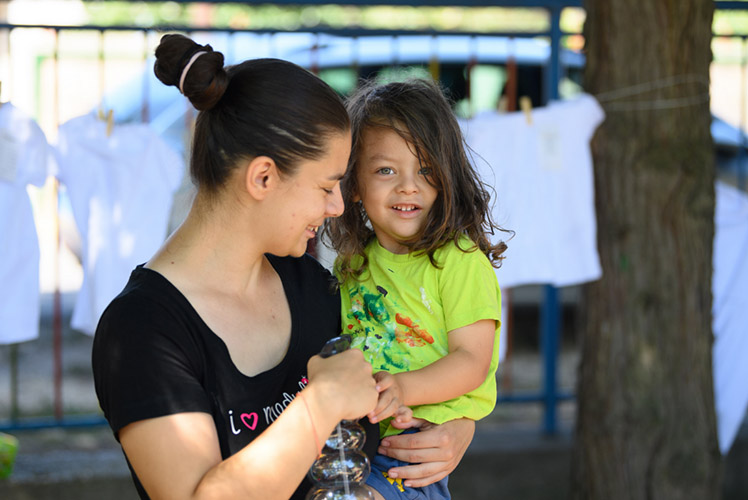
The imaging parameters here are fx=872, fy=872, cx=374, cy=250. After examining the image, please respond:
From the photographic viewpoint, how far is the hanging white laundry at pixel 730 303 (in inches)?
162


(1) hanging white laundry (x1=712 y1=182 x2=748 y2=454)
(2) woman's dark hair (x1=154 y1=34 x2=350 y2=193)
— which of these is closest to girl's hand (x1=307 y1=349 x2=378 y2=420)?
(2) woman's dark hair (x1=154 y1=34 x2=350 y2=193)

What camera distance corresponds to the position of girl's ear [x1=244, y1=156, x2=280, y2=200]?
1.67 meters

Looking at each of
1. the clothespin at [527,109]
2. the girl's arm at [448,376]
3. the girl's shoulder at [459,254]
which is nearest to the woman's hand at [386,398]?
the girl's arm at [448,376]

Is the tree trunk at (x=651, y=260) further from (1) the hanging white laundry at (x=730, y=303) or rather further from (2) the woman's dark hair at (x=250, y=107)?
(2) the woman's dark hair at (x=250, y=107)

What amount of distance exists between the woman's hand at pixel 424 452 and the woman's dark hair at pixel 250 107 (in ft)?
2.17

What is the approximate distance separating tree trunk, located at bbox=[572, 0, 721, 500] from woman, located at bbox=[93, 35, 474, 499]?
2179 millimetres

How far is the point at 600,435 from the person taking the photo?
12.7 ft

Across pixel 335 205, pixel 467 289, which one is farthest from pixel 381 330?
pixel 335 205

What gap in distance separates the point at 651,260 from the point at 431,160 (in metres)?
1.97

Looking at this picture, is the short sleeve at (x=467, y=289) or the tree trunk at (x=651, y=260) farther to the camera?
the tree trunk at (x=651, y=260)

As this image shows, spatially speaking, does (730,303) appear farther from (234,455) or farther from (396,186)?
(234,455)

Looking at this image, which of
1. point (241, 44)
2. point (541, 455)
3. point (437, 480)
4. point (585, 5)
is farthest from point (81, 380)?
point (437, 480)

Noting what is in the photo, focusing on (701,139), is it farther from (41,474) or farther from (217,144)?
(41,474)

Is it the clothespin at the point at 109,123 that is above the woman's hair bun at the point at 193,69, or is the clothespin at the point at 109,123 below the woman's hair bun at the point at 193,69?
above
